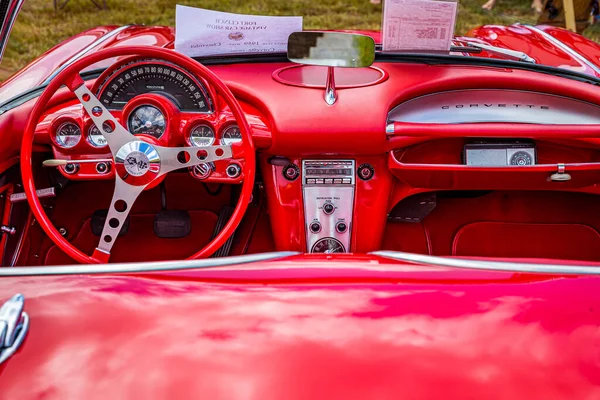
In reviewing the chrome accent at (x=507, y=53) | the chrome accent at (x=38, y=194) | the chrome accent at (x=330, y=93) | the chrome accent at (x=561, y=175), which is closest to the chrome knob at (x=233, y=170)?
the chrome accent at (x=330, y=93)

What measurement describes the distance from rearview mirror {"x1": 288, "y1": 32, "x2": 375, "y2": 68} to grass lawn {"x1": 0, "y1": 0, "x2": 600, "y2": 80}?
4150mm

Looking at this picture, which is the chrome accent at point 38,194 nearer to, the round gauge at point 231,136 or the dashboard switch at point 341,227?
the round gauge at point 231,136

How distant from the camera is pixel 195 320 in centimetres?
105

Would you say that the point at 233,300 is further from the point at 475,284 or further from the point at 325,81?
the point at 325,81

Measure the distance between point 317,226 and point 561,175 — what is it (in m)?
0.82

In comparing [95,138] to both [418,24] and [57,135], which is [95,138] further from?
[418,24]

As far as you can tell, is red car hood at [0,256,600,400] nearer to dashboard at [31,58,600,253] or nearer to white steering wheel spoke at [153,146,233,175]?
white steering wheel spoke at [153,146,233,175]

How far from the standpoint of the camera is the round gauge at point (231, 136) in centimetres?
181

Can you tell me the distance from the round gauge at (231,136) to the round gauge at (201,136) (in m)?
0.04

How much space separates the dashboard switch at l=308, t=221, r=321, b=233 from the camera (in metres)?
1.92

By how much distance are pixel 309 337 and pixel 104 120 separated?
3.19 feet

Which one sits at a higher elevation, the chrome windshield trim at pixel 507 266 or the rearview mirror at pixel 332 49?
the rearview mirror at pixel 332 49

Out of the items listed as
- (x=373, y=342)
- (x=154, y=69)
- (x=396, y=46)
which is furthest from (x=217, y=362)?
(x=396, y=46)

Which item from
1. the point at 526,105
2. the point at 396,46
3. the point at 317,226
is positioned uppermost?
the point at 396,46
